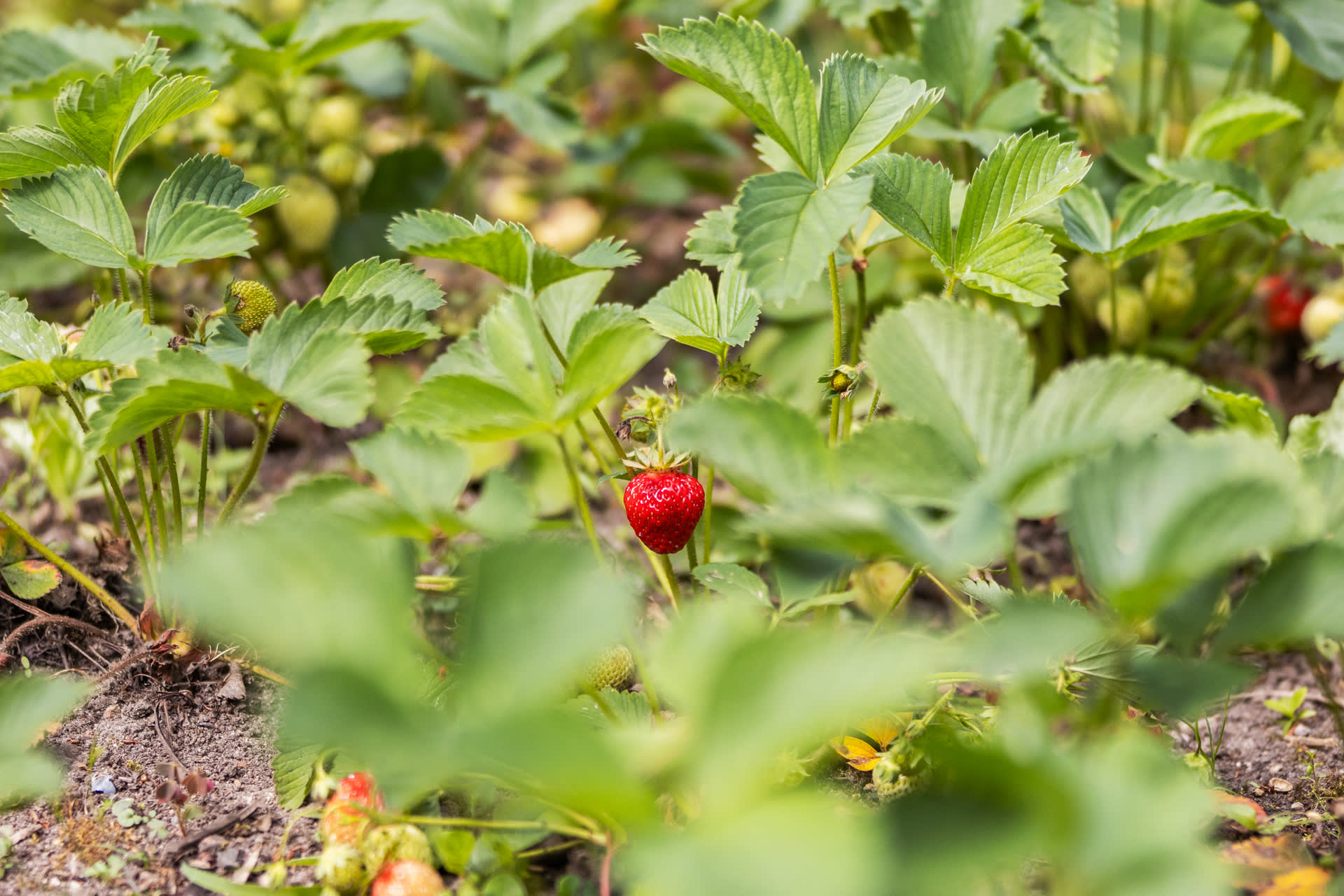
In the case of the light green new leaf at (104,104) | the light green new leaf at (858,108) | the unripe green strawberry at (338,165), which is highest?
the light green new leaf at (104,104)

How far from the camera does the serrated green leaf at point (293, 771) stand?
32.9 inches

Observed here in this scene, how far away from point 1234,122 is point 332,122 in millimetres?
1242

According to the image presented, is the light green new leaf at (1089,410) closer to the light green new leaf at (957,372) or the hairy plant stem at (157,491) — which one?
the light green new leaf at (957,372)

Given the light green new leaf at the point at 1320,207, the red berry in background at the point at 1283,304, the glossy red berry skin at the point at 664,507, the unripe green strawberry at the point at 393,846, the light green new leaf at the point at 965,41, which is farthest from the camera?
the red berry in background at the point at 1283,304

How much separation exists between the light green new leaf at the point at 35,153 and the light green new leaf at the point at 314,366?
307mm

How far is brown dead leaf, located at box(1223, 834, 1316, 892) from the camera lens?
28.0 inches

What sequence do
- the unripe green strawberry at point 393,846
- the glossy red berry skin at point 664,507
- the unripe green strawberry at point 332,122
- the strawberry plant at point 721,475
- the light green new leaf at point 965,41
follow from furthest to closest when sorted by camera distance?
the unripe green strawberry at point 332,122 < the light green new leaf at point 965,41 < the glossy red berry skin at point 664,507 < the unripe green strawberry at point 393,846 < the strawberry plant at point 721,475

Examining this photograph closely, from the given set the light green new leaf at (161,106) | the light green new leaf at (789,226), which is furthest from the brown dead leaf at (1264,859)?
the light green new leaf at (161,106)

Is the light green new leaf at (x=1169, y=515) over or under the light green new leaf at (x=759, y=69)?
under

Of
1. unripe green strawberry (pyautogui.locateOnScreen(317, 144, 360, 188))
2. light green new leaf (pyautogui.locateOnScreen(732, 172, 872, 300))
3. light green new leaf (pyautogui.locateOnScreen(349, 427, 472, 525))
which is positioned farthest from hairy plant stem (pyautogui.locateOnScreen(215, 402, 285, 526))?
unripe green strawberry (pyautogui.locateOnScreen(317, 144, 360, 188))

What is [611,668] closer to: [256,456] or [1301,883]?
[256,456]

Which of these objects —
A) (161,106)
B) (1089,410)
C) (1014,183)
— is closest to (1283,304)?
(1014,183)

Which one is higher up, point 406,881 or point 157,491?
point 157,491

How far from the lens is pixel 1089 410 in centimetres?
63
